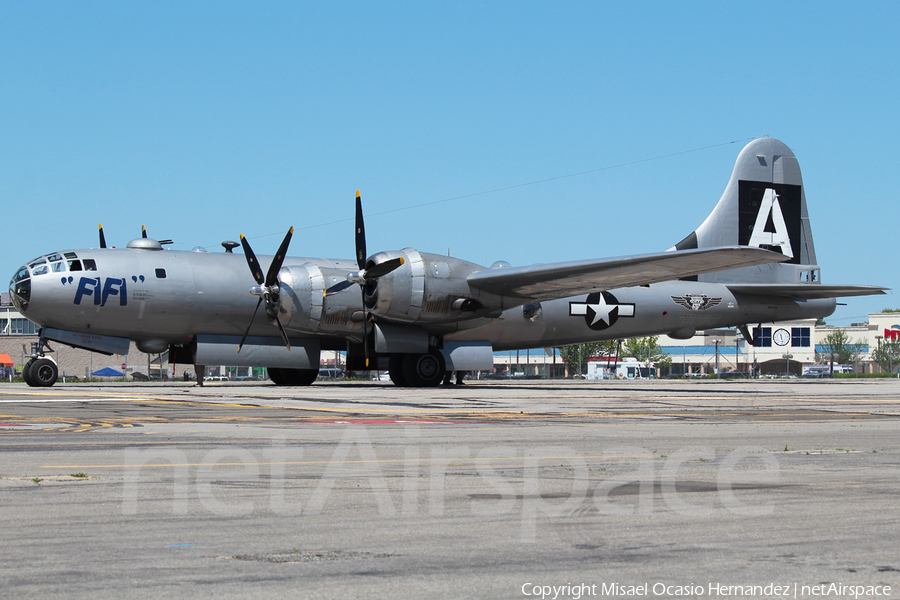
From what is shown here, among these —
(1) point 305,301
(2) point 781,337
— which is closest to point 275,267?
(1) point 305,301

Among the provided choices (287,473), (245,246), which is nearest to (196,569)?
A: (287,473)

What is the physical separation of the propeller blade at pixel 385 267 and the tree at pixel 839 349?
9599cm

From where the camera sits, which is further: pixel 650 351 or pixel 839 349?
pixel 839 349

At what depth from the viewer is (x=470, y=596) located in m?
3.96

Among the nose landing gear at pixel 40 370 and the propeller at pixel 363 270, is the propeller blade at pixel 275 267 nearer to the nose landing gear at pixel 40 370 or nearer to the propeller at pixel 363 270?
the propeller at pixel 363 270

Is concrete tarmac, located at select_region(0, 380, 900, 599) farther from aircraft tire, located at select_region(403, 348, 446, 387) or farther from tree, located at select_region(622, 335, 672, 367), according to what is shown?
tree, located at select_region(622, 335, 672, 367)

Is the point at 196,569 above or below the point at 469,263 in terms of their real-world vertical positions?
below

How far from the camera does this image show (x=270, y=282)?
2927cm

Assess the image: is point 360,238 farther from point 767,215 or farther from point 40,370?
point 767,215

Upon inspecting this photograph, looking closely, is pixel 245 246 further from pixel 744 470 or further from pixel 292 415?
pixel 744 470

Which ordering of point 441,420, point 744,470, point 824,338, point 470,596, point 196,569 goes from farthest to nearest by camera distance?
point 824,338 → point 441,420 → point 744,470 → point 196,569 → point 470,596

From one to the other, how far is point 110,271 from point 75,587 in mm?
26921

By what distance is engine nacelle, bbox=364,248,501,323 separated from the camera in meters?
28.9

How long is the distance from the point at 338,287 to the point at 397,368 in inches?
139
